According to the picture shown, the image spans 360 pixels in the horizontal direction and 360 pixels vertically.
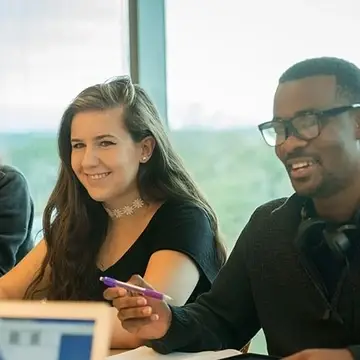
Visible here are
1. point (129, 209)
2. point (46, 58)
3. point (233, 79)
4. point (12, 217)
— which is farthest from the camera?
point (46, 58)

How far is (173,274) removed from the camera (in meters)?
1.56

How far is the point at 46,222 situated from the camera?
1.88 metres

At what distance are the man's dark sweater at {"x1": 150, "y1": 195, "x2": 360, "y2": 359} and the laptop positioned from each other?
0.62m

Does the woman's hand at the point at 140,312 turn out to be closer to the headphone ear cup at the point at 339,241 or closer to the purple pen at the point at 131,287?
the purple pen at the point at 131,287

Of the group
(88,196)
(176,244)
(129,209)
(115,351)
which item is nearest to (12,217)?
(88,196)

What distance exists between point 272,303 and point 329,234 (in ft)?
0.76

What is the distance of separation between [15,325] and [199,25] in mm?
2067

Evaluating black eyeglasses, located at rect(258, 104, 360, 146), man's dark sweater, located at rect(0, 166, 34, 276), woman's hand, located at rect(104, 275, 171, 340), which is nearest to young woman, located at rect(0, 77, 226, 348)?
man's dark sweater, located at rect(0, 166, 34, 276)

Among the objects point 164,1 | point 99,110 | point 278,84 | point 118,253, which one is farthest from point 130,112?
point 164,1

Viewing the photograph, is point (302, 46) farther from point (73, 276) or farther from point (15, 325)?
point (15, 325)

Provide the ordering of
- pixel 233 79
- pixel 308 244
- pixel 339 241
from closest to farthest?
1. pixel 339 241
2. pixel 308 244
3. pixel 233 79

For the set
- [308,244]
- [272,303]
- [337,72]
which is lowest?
[272,303]

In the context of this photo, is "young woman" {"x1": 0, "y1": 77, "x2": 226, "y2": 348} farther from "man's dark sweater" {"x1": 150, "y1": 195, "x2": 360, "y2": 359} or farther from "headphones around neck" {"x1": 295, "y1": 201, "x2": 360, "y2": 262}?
"headphones around neck" {"x1": 295, "y1": 201, "x2": 360, "y2": 262}

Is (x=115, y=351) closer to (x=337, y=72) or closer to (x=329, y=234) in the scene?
(x=329, y=234)
